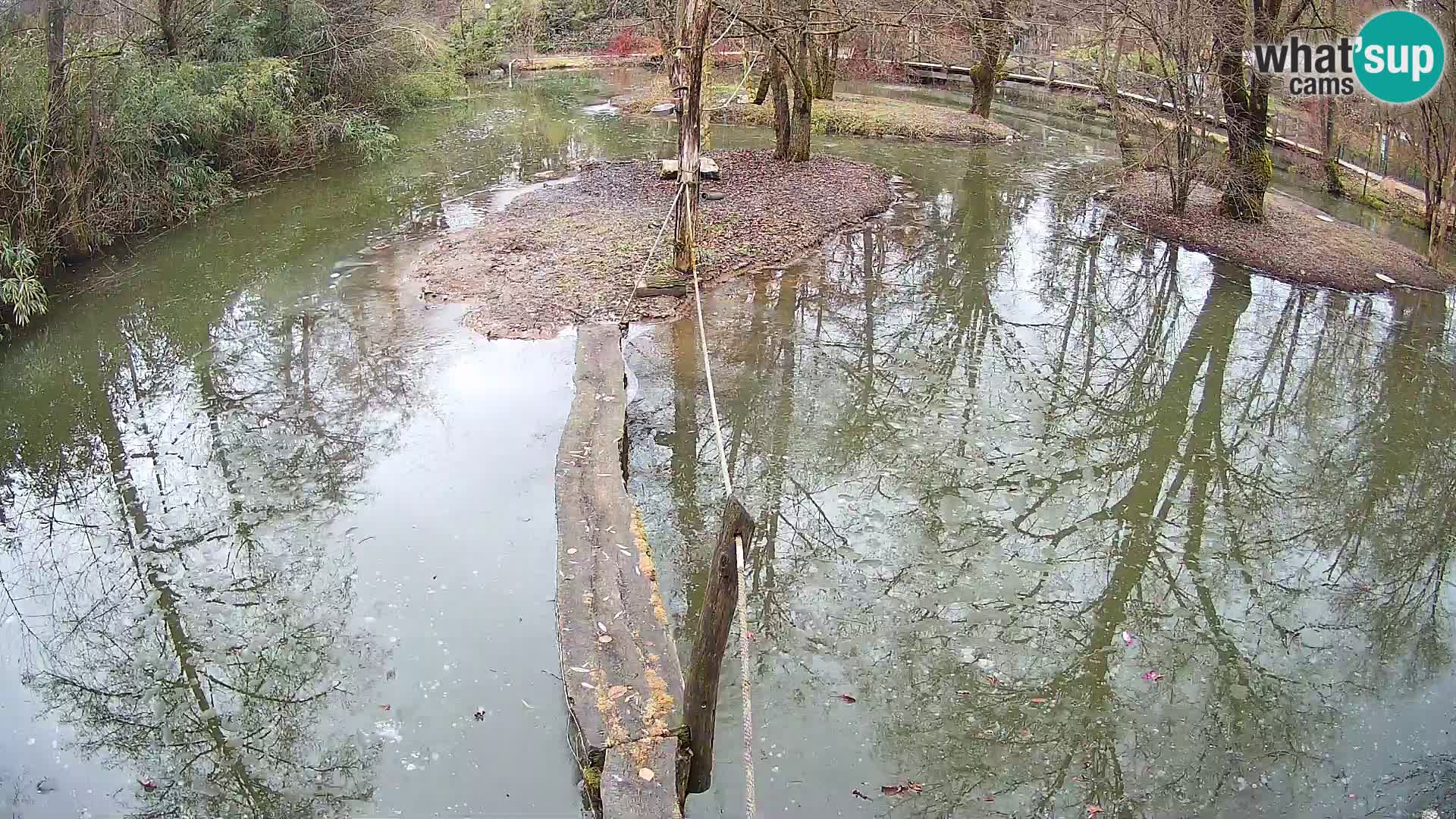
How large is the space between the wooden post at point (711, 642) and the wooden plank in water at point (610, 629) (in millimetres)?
130

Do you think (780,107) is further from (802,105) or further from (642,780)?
(642,780)

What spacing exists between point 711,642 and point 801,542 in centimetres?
258

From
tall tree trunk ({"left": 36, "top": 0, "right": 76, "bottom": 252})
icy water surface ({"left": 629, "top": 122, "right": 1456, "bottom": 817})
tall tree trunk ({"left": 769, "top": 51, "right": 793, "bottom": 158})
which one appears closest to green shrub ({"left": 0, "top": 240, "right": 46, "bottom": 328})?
tall tree trunk ({"left": 36, "top": 0, "right": 76, "bottom": 252})

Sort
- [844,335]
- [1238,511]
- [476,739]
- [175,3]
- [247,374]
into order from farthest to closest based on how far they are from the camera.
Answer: [175,3] < [844,335] < [247,374] < [1238,511] < [476,739]

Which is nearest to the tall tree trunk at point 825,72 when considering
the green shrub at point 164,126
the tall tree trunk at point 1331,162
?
the green shrub at point 164,126

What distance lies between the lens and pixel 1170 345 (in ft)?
33.8

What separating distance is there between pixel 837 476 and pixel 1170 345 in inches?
191

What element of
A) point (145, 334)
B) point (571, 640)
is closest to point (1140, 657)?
point (571, 640)

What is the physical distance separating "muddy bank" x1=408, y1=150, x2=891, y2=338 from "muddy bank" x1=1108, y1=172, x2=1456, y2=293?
4.14 meters

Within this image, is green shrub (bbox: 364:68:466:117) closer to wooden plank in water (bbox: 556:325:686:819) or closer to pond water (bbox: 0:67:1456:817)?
pond water (bbox: 0:67:1456:817)

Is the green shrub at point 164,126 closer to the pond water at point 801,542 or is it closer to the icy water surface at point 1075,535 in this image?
the pond water at point 801,542

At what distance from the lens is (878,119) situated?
2111 centimetres

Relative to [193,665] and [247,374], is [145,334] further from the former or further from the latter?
[193,665]

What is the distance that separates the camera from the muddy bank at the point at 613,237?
10609 millimetres
